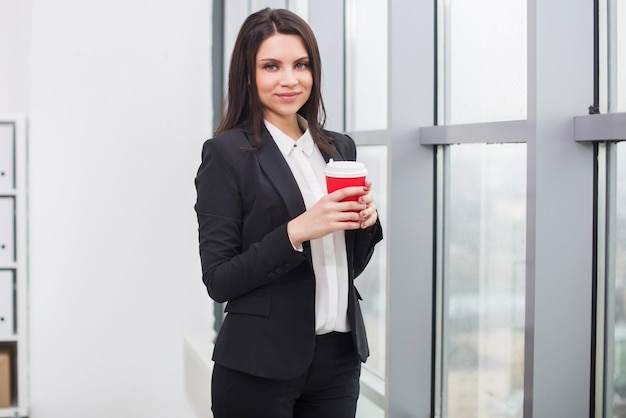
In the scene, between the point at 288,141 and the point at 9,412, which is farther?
the point at 9,412

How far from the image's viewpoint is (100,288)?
3520 mm

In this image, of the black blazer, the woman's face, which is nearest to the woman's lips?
the woman's face

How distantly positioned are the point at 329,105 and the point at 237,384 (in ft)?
3.89

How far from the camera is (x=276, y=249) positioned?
1.26 meters

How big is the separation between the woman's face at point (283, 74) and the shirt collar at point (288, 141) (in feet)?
0.12

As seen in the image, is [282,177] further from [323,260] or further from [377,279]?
[377,279]

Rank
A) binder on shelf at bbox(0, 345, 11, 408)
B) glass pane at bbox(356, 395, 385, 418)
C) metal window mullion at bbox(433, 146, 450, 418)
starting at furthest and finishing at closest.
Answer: binder on shelf at bbox(0, 345, 11, 408)
glass pane at bbox(356, 395, 385, 418)
metal window mullion at bbox(433, 146, 450, 418)

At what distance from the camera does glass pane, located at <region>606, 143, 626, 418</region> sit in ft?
4.19

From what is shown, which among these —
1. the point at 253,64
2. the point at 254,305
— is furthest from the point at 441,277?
the point at 253,64

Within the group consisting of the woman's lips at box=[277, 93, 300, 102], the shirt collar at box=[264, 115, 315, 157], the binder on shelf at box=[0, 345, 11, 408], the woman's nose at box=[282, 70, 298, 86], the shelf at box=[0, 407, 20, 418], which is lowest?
the shelf at box=[0, 407, 20, 418]

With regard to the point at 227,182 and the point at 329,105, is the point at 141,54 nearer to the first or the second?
the point at 329,105

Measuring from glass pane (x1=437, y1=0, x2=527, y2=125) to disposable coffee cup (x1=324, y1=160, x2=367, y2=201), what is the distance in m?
0.52

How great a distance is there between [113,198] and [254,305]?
235 cm

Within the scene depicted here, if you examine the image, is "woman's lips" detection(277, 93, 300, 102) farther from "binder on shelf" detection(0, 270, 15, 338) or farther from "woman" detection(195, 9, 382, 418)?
"binder on shelf" detection(0, 270, 15, 338)
